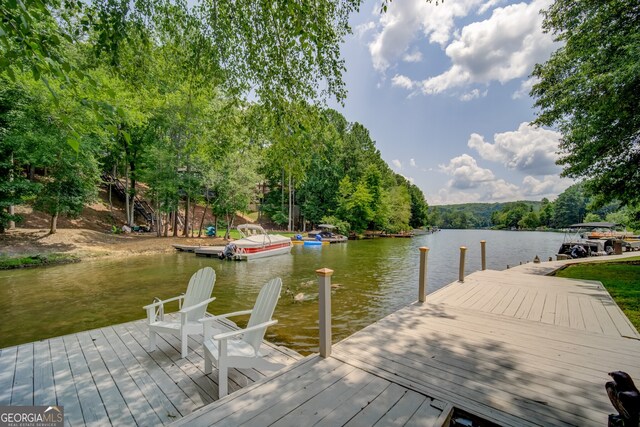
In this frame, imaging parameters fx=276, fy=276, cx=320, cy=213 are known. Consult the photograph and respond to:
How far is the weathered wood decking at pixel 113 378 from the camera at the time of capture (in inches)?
99.7

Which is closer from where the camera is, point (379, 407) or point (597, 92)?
point (379, 407)

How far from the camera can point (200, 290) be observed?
4.09 metres

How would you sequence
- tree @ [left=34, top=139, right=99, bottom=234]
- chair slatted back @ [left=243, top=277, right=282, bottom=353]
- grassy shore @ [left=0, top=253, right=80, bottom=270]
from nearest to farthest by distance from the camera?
chair slatted back @ [left=243, top=277, right=282, bottom=353], grassy shore @ [left=0, top=253, right=80, bottom=270], tree @ [left=34, top=139, right=99, bottom=234]

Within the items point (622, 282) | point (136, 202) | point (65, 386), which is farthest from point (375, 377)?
point (136, 202)

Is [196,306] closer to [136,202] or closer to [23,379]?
[23,379]

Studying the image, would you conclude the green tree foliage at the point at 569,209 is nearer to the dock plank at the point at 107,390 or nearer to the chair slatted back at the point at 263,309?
the chair slatted back at the point at 263,309

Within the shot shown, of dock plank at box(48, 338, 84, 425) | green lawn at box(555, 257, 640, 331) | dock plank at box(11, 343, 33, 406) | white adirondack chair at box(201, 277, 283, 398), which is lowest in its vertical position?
dock plank at box(11, 343, 33, 406)

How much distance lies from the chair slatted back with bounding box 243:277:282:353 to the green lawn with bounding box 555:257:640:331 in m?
5.67

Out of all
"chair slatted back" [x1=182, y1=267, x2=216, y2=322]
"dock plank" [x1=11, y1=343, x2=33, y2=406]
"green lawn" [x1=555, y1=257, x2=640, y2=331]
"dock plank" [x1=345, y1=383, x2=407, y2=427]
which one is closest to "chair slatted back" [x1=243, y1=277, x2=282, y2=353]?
"chair slatted back" [x1=182, y1=267, x2=216, y2=322]

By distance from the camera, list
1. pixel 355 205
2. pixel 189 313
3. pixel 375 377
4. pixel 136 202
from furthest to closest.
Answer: pixel 355 205 → pixel 136 202 → pixel 189 313 → pixel 375 377

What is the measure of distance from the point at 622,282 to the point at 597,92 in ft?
17.3

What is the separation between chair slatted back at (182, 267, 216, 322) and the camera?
13.0 ft

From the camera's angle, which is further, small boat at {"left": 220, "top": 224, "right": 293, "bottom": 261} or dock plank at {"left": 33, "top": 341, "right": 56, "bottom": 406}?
small boat at {"left": 220, "top": 224, "right": 293, "bottom": 261}

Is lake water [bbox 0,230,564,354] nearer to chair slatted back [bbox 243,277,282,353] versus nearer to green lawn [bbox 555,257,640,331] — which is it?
chair slatted back [bbox 243,277,282,353]
